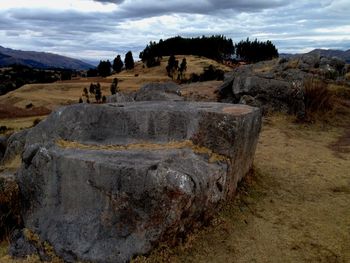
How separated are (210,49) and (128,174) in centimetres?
9421

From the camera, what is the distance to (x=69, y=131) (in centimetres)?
799

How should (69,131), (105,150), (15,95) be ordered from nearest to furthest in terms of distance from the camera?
1. (105,150)
2. (69,131)
3. (15,95)

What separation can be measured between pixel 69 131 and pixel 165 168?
2.74m

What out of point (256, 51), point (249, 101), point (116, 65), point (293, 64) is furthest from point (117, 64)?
point (249, 101)

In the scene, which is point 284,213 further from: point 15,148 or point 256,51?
A: point 256,51

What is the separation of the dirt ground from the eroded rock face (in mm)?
338

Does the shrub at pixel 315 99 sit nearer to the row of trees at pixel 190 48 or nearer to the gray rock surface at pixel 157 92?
the gray rock surface at pixel 157 92

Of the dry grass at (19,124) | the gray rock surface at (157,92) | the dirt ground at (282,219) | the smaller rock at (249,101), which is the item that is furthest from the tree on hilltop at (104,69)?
the dirt ground at (282,219)

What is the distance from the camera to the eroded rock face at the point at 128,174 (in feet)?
19.2

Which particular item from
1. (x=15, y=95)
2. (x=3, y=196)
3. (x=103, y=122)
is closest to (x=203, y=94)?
(x=103, y=122)

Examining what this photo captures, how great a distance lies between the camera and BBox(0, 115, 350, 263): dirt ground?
6.25 metres

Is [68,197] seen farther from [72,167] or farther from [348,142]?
[348,142]

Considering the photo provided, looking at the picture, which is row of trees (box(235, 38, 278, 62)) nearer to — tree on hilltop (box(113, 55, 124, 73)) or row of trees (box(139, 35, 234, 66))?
row of trees (box(139, 35, 234, 66))

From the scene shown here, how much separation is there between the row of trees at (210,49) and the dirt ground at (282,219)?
77.2 meters
